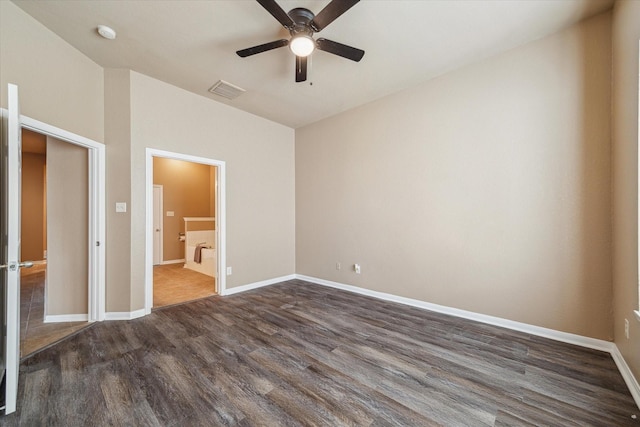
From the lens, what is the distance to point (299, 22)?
7.00 ft

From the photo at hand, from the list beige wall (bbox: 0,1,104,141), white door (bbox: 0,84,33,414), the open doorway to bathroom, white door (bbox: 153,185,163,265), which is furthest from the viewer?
white door (bbox: 153,185,163,265)

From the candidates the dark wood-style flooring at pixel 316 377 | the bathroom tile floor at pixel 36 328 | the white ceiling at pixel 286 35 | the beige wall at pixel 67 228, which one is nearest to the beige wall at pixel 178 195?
the bathroom tile floor at pixel 36 328

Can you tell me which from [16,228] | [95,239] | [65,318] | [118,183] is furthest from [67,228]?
[16,228]

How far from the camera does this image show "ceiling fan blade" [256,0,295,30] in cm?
183

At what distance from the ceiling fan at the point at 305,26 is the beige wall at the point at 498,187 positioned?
1628mm

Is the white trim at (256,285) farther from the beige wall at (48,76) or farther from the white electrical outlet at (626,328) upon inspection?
the white electrical outlet at (626,328)

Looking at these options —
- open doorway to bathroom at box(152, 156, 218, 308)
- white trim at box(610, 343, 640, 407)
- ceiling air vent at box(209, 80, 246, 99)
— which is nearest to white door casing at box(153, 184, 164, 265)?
open doorway to bathroom at box(152, 156, 218, 308)

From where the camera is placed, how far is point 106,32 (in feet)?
7.89

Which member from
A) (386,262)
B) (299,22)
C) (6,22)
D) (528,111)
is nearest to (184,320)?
(386,262)

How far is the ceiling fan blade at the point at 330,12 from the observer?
71.4 inches

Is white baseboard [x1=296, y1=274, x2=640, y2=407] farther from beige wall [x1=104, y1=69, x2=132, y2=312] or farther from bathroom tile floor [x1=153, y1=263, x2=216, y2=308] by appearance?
beige wall [x1=104, y1=69, x2=132, y2=312]

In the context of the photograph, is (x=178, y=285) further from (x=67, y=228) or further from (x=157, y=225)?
(x=157, y=225)

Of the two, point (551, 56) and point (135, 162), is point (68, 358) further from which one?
point (551, 56)

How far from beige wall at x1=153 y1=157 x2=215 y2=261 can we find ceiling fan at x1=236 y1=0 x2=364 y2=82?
5.28 m
